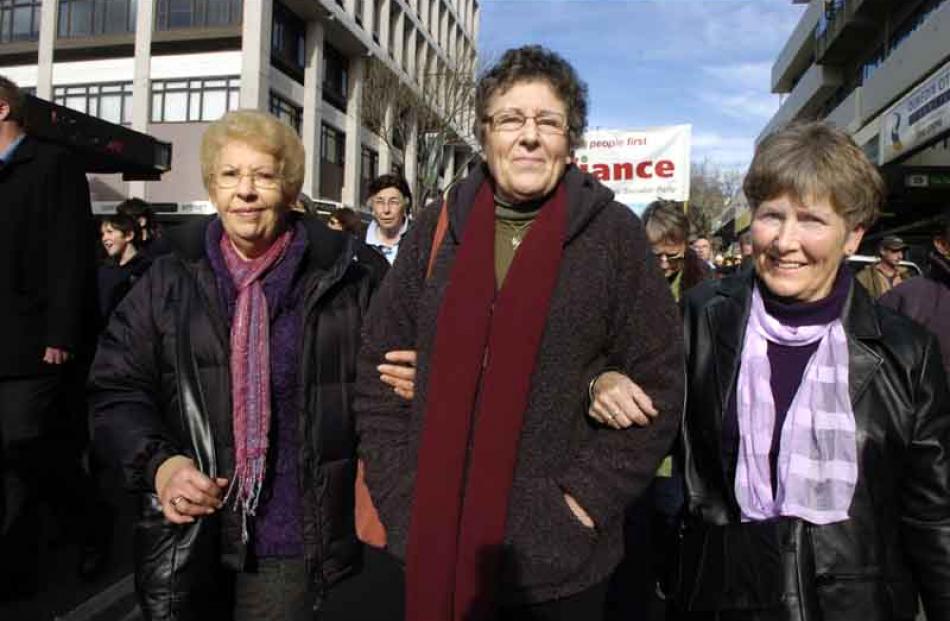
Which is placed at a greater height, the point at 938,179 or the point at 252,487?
the point at 938,179

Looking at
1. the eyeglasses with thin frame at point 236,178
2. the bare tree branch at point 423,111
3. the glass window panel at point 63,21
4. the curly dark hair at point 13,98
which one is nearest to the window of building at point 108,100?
the glass window panel at point 63,21

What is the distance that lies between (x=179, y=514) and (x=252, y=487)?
0.72ft

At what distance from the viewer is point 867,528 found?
75.2 inches

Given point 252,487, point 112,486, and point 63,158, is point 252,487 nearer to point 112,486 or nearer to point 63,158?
point 63,158

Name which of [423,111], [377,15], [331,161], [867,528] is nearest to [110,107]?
[331,161]

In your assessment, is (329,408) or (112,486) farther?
(112,486)

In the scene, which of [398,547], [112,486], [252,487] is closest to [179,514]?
[252,487]

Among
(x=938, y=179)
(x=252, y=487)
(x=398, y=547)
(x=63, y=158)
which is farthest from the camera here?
(x=938, y=179)

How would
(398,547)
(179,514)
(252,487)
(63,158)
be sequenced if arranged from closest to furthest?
(398,547), (179,514), (252,487), (63,158)

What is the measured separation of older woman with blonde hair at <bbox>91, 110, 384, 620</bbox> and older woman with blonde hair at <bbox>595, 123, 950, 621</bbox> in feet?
3.15

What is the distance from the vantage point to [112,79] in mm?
28859

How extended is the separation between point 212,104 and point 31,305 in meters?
26.1

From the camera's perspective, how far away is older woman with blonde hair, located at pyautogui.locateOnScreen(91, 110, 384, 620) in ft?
7.30

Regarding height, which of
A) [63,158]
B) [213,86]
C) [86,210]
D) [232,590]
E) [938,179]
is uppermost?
[213,86]
